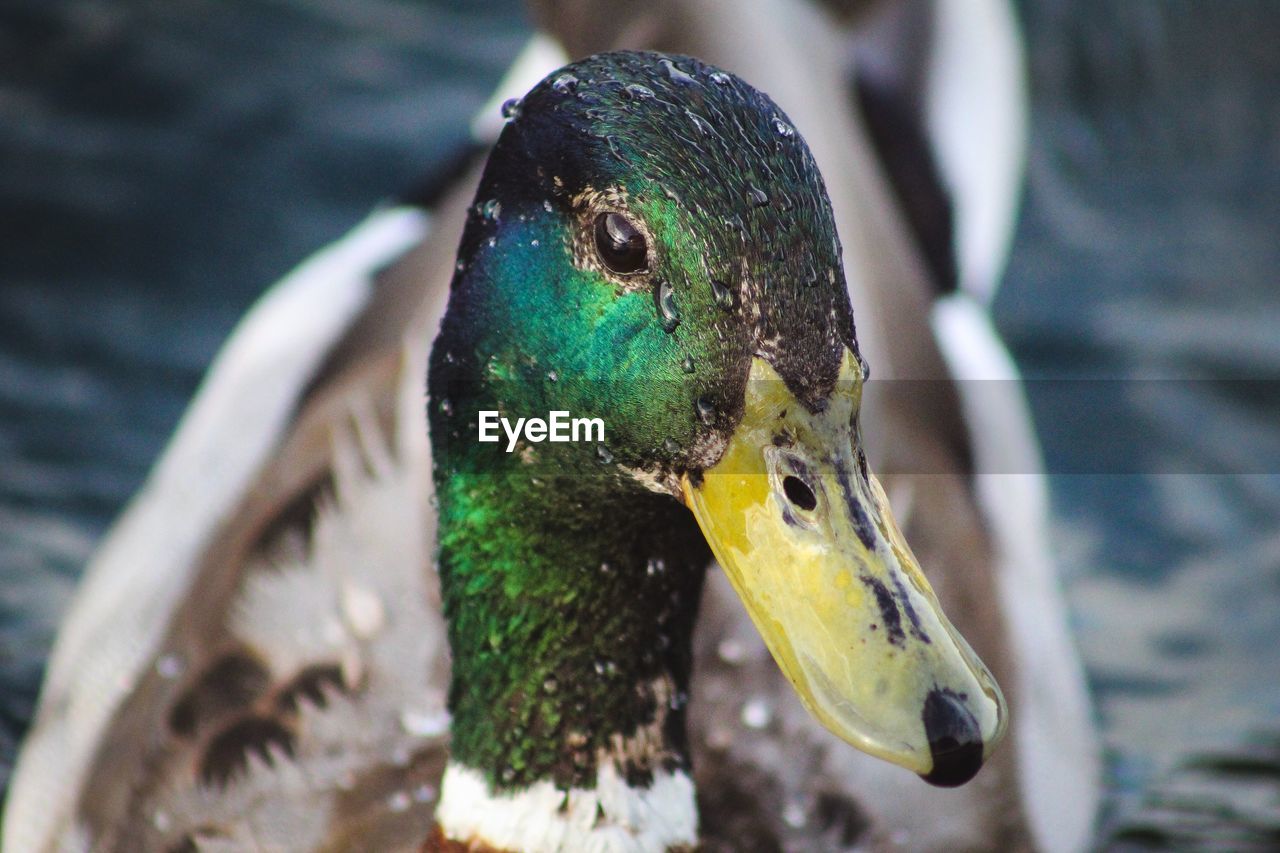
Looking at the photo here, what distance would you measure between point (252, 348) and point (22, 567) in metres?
0.80

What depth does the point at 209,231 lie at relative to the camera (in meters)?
4.99

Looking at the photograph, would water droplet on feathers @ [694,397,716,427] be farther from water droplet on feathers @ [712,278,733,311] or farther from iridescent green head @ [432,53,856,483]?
water droplet on feathers @ [712,278,733,311]

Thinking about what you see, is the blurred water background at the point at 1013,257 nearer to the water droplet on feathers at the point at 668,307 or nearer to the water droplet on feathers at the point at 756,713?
the water droplet on feathers at the point at 756,713

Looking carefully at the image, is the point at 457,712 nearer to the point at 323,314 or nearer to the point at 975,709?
the point at 975,709

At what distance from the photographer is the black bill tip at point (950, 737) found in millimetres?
1660

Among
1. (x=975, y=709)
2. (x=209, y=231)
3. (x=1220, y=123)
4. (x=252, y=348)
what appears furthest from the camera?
(x=1220, y=123)

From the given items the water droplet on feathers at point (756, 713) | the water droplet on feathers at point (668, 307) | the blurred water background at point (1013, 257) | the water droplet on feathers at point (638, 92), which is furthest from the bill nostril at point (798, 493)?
the blurred water background at point (1013, 257)

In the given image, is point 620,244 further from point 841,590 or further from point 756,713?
point 756,713

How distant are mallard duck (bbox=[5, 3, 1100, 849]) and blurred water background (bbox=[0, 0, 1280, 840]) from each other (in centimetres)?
93

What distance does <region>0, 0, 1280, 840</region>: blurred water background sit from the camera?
4141mm

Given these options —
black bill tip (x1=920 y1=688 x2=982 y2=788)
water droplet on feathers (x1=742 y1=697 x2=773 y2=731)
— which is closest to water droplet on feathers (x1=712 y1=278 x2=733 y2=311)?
black bill tip (x1=920 y1=688 x2=982 y2=788)

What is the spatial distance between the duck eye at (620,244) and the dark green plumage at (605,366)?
0.04 ft

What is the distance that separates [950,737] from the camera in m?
1.66

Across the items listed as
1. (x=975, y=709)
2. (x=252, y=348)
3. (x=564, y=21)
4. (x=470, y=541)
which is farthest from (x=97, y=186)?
(x=975, y=709)
